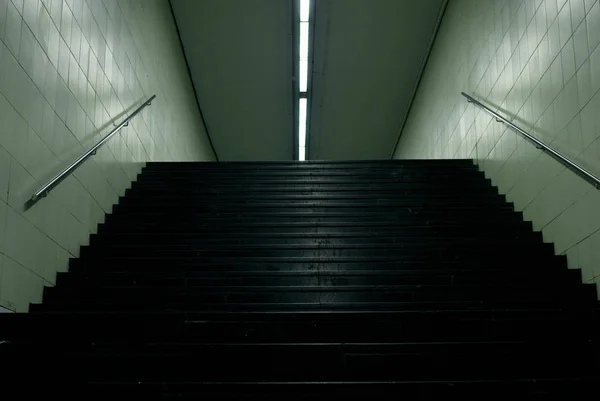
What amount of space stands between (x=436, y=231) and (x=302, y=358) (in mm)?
3058

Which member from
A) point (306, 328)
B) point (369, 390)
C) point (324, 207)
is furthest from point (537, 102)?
point (369, 390)

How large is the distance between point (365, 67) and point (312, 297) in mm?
8544

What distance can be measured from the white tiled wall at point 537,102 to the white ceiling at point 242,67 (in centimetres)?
296

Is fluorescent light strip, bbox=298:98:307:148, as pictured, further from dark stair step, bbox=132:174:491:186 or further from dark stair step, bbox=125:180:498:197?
dark stair step, bbox=125:180:498:197

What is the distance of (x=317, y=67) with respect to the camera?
12852mm

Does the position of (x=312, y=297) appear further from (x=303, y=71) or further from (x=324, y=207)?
(x=303, y=71)

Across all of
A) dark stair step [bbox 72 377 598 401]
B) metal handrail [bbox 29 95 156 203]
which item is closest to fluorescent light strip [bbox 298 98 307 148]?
metal handrail [bbox 29 95 156 203]

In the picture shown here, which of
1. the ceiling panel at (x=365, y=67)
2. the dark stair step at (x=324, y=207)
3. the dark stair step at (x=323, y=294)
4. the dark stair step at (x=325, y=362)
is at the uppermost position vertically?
the ceiling panel at (x=365, y=67)

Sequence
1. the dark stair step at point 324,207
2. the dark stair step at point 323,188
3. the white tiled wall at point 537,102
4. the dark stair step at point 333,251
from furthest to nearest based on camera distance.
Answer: the dark stair step at point 323,188, the dark stair step at point 324,207, the dark stair step at point 333,251, the white tiled wall at point 537,102

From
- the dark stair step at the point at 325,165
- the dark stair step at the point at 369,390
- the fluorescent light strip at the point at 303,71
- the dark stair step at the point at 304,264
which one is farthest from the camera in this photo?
the fluorescent light strip at the point at 303,71

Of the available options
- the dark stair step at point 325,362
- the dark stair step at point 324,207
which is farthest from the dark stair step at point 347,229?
the dark stair step at point 325,362

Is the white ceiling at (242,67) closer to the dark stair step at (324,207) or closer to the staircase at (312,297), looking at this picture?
the staircase at (312,297)

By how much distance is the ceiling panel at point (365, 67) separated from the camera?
11352 mm

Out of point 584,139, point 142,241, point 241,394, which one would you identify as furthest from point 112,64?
point 241,394
